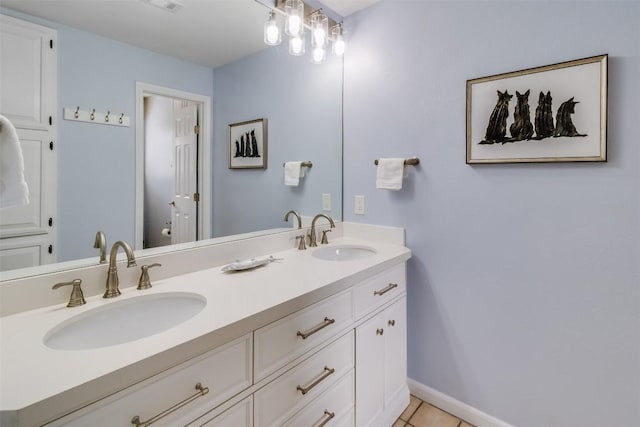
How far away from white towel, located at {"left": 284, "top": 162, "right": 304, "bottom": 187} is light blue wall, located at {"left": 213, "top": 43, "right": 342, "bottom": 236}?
0.03 metres

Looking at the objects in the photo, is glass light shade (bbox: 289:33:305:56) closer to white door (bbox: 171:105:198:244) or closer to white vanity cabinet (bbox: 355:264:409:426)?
white door (bbox: 171:105:198:244)

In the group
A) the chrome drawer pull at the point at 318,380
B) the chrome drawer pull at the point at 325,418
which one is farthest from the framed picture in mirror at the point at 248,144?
the chrome drawer pull at the point at 325,418

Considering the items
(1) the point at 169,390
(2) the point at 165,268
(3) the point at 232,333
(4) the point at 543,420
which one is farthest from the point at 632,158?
(2) the point at 165,268

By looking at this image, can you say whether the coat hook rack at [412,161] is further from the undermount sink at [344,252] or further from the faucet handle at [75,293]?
the faucet handle at [75,293]

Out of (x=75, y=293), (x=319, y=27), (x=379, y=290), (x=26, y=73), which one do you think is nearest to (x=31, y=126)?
(x=26, y=73)

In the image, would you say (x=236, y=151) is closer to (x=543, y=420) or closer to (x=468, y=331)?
(x=468, y=331)

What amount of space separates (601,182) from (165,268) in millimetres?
1800

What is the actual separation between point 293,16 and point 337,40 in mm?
378

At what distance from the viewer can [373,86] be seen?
1.98 metres

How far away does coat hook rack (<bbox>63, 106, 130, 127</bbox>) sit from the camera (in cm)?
104

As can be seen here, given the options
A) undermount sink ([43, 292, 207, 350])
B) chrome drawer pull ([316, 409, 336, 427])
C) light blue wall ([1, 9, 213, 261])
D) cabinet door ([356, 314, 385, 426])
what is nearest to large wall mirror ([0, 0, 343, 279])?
light blue wall ([1, 9, 213, 261])

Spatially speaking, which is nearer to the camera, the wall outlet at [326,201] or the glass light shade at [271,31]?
the glass light shade at [271,31]

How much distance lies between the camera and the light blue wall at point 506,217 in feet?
4.15

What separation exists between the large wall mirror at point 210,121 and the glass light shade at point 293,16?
0.09 m
